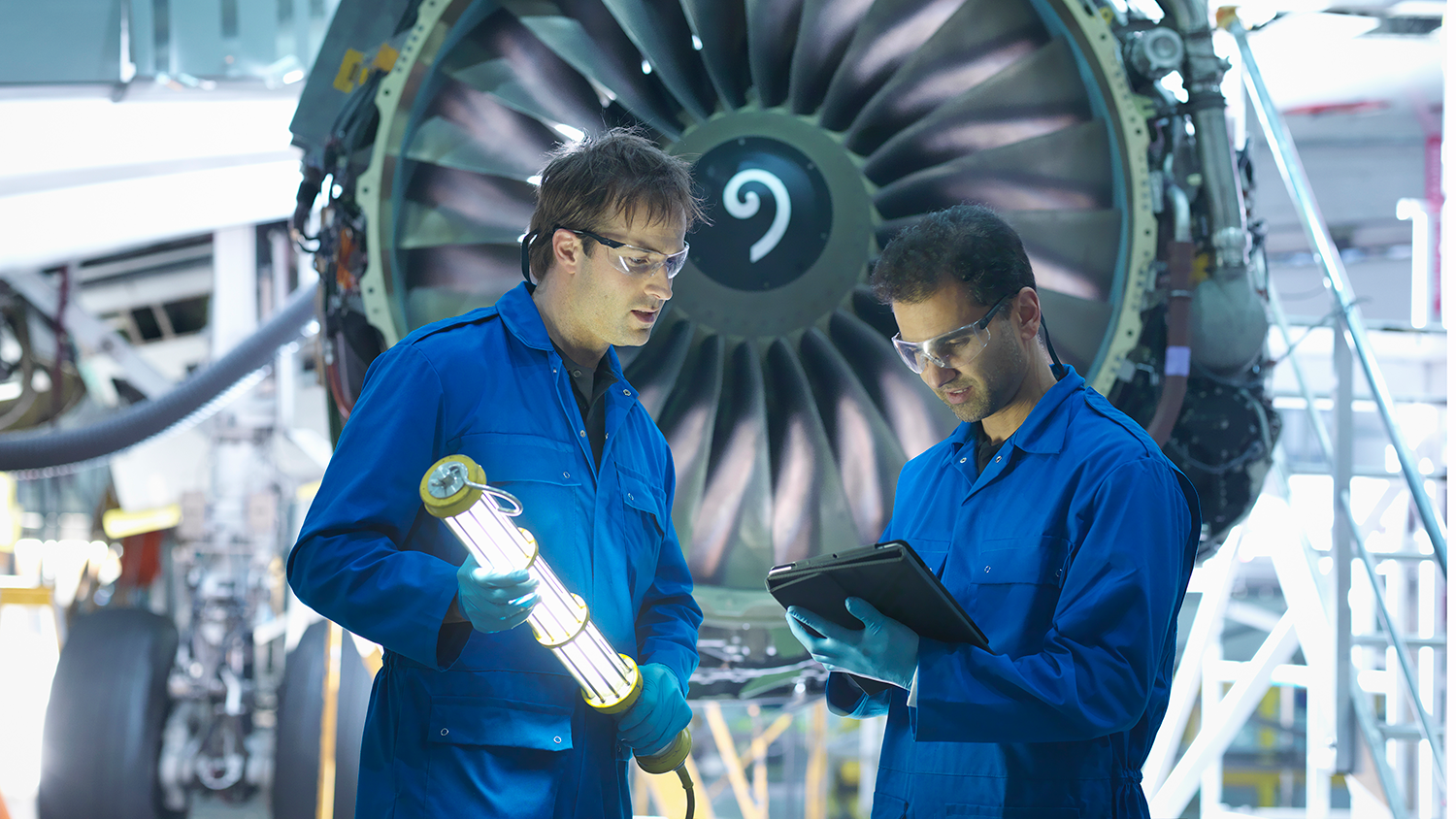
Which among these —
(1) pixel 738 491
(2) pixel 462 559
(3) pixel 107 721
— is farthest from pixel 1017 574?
(3) pixel 107 721

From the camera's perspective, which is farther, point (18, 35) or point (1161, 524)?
point (18, 35)

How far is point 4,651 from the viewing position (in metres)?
8.09

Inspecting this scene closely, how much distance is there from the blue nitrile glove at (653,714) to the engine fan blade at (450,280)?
1.62m

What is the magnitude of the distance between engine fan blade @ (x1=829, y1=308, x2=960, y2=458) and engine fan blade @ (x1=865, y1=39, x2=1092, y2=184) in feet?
1.58

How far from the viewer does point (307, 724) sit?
5.61 m

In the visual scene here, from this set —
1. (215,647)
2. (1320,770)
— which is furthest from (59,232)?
(1320,770)

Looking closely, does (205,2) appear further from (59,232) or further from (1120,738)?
(1120,738)

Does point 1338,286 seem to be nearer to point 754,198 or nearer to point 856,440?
point 856,440

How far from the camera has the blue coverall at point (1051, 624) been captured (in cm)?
151

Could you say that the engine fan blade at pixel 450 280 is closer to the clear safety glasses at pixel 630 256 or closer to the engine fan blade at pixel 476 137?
the engine fan blade at pixel 476 137

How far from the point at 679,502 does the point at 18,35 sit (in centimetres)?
406

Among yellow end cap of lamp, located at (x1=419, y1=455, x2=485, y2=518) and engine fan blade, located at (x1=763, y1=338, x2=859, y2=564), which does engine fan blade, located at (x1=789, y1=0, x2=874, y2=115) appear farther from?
yellow end cap of lamp, located at (x1=419, y1=455, x2=485, y2=518)

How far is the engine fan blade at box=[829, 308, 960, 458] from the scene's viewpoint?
3316mm

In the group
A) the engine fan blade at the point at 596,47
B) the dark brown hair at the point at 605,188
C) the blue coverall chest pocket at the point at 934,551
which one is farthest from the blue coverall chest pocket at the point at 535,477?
the engine fan blade at the point at 596,47
